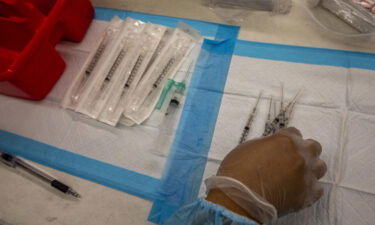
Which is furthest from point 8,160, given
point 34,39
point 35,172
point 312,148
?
point 312,148

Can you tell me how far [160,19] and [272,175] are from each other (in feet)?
2.56

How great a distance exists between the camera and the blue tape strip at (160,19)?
1.06 metres

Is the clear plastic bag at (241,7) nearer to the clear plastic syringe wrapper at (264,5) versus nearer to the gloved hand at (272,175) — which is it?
the clear plastic syringe wrapper at (264,5)

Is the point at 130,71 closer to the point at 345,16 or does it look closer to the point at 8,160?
the point at 8,160

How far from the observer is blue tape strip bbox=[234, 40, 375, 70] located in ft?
2.97

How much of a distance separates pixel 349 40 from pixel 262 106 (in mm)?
392

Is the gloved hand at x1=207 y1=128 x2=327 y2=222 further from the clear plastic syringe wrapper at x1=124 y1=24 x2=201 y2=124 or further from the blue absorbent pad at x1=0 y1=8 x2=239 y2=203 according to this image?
the clear plastic syringe wrapper at x1=124 y1=24 x2=201 y2=124

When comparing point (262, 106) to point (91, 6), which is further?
point (91, 6)

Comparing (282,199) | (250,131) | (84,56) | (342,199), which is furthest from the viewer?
(84,56)

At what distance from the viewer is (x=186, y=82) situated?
979mm

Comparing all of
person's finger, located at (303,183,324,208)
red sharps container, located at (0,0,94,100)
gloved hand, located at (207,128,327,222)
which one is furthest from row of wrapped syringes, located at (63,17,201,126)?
person's finger, located at (303,183,324,208)

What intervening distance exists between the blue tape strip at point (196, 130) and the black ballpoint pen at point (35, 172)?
0.28 meters

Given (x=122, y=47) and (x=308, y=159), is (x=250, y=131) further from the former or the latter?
(x=122, y=47)

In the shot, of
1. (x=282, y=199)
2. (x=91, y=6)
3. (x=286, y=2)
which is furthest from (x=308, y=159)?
(x=91, y=6)
